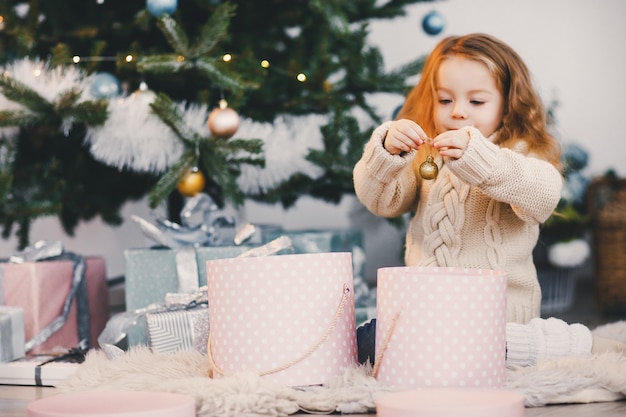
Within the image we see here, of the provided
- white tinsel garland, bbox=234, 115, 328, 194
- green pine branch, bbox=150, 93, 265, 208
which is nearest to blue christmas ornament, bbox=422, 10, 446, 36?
white tinsel garland, bbox=234, 115, 328, 194

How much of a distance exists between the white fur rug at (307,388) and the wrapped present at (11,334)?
293 mm

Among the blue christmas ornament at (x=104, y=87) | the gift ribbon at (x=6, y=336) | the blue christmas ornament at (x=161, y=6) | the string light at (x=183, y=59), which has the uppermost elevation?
the blue christmas ornament at (x=161, y=6)

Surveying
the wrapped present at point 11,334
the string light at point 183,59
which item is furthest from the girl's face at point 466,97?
the wrapped present at point 11,334

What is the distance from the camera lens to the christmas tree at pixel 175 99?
1607 mm

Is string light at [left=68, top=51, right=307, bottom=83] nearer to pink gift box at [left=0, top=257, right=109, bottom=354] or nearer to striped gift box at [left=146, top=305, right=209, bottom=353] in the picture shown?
pink gift box at [left=0, top=257, right=109, bottom=354]

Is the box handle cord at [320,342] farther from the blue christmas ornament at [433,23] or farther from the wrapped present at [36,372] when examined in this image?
the blue christmas ornament at [433,23]

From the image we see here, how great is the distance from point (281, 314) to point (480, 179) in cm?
39

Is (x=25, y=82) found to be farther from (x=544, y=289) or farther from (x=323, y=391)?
(x=544, y=289)

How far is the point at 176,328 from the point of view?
1295 millimetres

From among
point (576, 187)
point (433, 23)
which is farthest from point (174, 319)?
point (576, 187)

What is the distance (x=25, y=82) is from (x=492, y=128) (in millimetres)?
902

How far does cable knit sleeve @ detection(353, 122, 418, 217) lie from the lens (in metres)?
1.27

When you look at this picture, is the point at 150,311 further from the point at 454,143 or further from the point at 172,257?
the point at 454,143

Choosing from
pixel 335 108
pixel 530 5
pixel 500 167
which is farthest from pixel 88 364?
pixel 530 5
